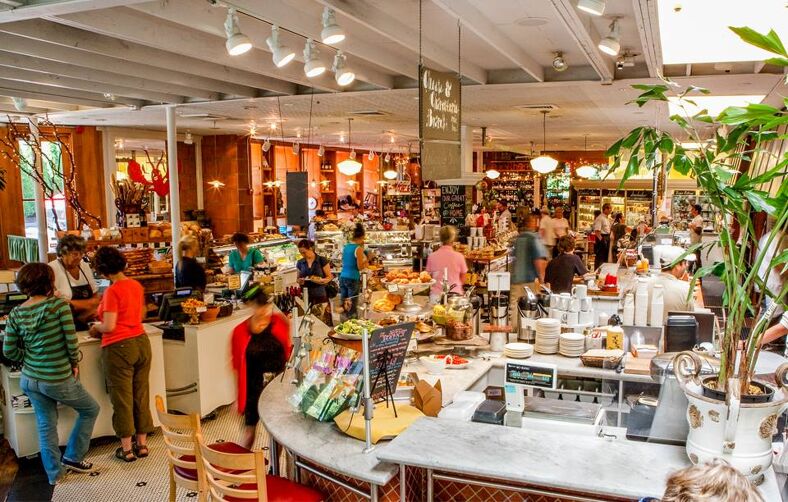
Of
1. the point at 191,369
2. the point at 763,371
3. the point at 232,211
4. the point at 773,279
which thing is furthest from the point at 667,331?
the point at 232,211

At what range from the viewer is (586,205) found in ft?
71.1

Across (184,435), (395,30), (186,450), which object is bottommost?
(186,450)

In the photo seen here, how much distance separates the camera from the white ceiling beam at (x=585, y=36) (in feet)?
13.0

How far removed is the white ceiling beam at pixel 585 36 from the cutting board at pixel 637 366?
2.27 metres

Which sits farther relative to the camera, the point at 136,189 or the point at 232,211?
the point at 232,211

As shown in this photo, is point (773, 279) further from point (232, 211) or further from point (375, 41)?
point (232, 211)

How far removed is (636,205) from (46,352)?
19740mm

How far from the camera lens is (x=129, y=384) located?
526cm

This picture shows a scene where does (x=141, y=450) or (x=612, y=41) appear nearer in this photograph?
(x=612, y=41)

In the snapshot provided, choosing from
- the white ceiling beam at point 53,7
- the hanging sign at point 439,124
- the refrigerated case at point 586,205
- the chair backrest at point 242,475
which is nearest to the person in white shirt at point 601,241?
the refrigerated case at point 586,205

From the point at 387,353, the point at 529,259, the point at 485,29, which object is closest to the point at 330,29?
the point at 485,29

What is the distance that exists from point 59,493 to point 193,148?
11.1m

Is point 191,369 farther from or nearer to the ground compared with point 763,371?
nearer to the ground

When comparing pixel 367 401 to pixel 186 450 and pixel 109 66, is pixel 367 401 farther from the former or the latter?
pixel 109 66
